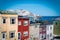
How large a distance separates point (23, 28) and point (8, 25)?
0.22 m

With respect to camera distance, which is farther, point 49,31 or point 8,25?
point 49,31

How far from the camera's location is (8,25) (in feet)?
6.93

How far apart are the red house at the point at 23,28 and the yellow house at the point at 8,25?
0.15 feet

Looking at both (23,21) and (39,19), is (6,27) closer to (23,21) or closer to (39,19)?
(23,21)

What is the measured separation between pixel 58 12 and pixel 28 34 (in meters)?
0.56

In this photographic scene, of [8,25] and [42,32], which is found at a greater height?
[8,25]

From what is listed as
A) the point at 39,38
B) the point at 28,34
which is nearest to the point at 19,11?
the point at 28,34

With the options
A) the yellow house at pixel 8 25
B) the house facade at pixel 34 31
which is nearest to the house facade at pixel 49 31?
the house facade at pixel 34 31

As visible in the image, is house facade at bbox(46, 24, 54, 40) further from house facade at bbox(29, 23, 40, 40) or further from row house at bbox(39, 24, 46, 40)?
house facade at bbox(29, 23, 40, 40)

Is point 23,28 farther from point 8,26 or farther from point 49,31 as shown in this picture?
point 49,31

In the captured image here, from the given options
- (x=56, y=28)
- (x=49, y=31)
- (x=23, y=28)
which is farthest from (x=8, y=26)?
(x=56, y=28)

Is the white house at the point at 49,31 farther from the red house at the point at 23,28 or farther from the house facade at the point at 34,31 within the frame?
the red house at the point at 23,28

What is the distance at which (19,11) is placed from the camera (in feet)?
7.17

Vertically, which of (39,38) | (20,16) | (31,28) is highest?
(20,16)
